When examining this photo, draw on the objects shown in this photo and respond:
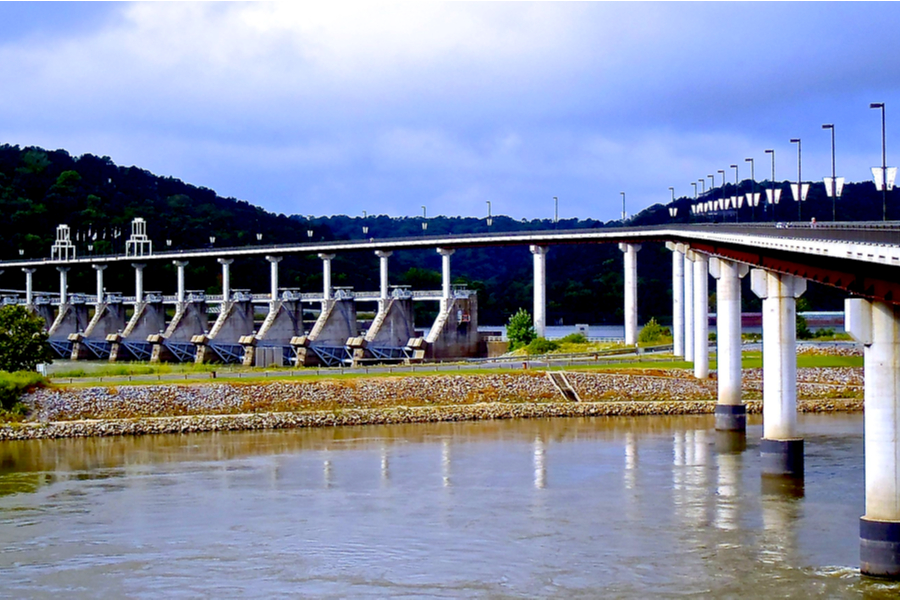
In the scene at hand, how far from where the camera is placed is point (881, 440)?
28578 mm

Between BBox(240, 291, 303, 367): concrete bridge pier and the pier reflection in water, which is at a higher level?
BBox(240, 291, 303, 367): concrete bridge pier

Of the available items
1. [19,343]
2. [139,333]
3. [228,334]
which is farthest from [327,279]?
[19,343]

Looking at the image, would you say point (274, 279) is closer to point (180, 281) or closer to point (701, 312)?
point (180, 281)

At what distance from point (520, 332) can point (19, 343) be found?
1634 inches

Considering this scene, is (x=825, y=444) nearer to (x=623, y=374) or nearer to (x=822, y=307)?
(x=623, y=374)

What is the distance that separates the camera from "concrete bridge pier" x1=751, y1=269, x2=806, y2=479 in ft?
144

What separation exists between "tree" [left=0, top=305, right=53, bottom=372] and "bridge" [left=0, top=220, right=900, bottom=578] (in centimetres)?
3480

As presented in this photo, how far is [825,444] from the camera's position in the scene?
5294cm

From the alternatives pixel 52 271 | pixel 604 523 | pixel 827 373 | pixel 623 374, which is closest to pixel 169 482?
pixel 604 523

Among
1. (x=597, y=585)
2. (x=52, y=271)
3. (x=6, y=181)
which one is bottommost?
(x=597, y=585)

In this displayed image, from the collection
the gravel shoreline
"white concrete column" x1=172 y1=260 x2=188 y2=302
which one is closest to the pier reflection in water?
the gravel shoreline

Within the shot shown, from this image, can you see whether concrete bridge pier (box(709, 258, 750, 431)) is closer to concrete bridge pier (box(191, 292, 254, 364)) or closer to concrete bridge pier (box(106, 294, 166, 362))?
concrete bridge pier (box(191, 292, 254, 364))

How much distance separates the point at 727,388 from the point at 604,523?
23522 millimetres

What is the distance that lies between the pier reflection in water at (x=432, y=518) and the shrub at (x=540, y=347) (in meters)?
35.1
